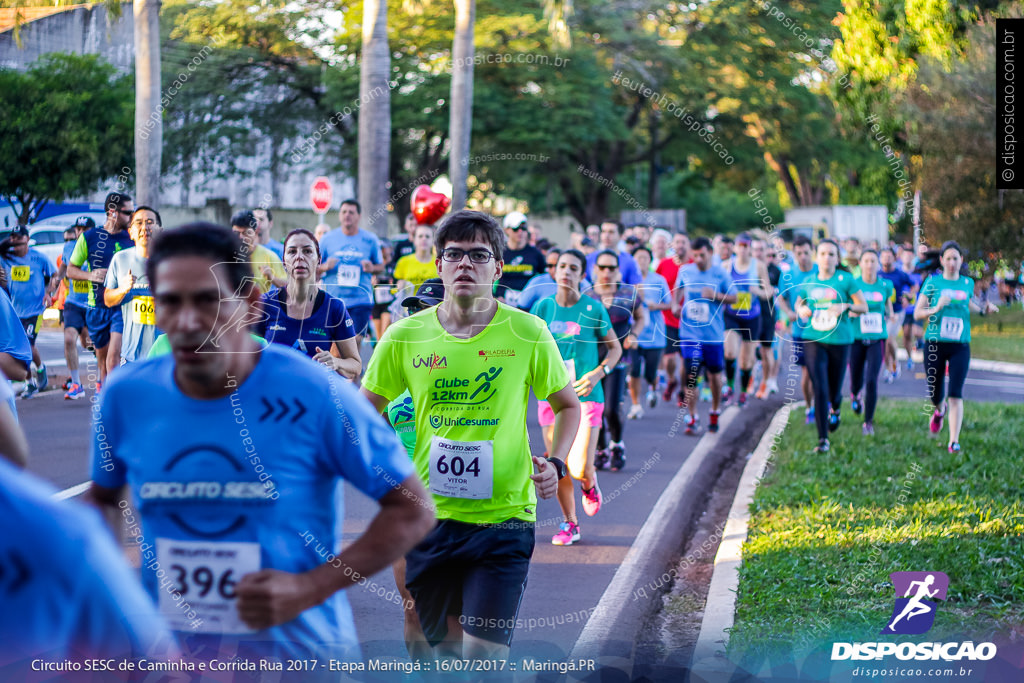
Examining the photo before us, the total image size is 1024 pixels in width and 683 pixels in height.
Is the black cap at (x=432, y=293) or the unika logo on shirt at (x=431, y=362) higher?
the black cap at (x=432, y=293)

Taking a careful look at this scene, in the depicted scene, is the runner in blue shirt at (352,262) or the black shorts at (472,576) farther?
the runner in blue shirt at (352,262)

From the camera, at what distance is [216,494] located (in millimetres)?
2283

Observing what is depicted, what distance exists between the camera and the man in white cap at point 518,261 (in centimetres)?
1239

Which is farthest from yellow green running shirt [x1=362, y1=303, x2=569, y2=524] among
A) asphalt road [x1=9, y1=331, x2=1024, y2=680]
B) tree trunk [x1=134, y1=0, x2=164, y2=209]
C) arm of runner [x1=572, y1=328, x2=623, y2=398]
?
tree trunk [x1=134, y1=0, x2=164, y2=209]

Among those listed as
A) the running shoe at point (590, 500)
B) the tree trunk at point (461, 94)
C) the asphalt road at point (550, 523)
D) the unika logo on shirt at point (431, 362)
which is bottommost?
the asphalt road at point (550, 523)

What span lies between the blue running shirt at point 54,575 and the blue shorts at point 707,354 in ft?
33.8

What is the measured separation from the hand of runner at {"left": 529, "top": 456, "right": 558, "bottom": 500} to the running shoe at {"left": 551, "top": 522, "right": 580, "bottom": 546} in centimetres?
330

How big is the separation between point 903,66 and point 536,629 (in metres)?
21.0

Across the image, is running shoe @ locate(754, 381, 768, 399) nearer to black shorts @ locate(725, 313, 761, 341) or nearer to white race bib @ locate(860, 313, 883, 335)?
black shorts @ locate(725, 313, 761, 341)

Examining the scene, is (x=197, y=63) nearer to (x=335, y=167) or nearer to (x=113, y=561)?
(x=335, y=167)

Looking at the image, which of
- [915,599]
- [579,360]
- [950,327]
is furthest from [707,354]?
[915,599]

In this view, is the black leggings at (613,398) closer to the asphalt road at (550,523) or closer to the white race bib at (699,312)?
the asphalt road at (550,523)

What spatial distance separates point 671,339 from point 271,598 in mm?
11276

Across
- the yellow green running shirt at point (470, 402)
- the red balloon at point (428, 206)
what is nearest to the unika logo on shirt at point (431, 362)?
the yellow green running shirt at point (470, 402)
